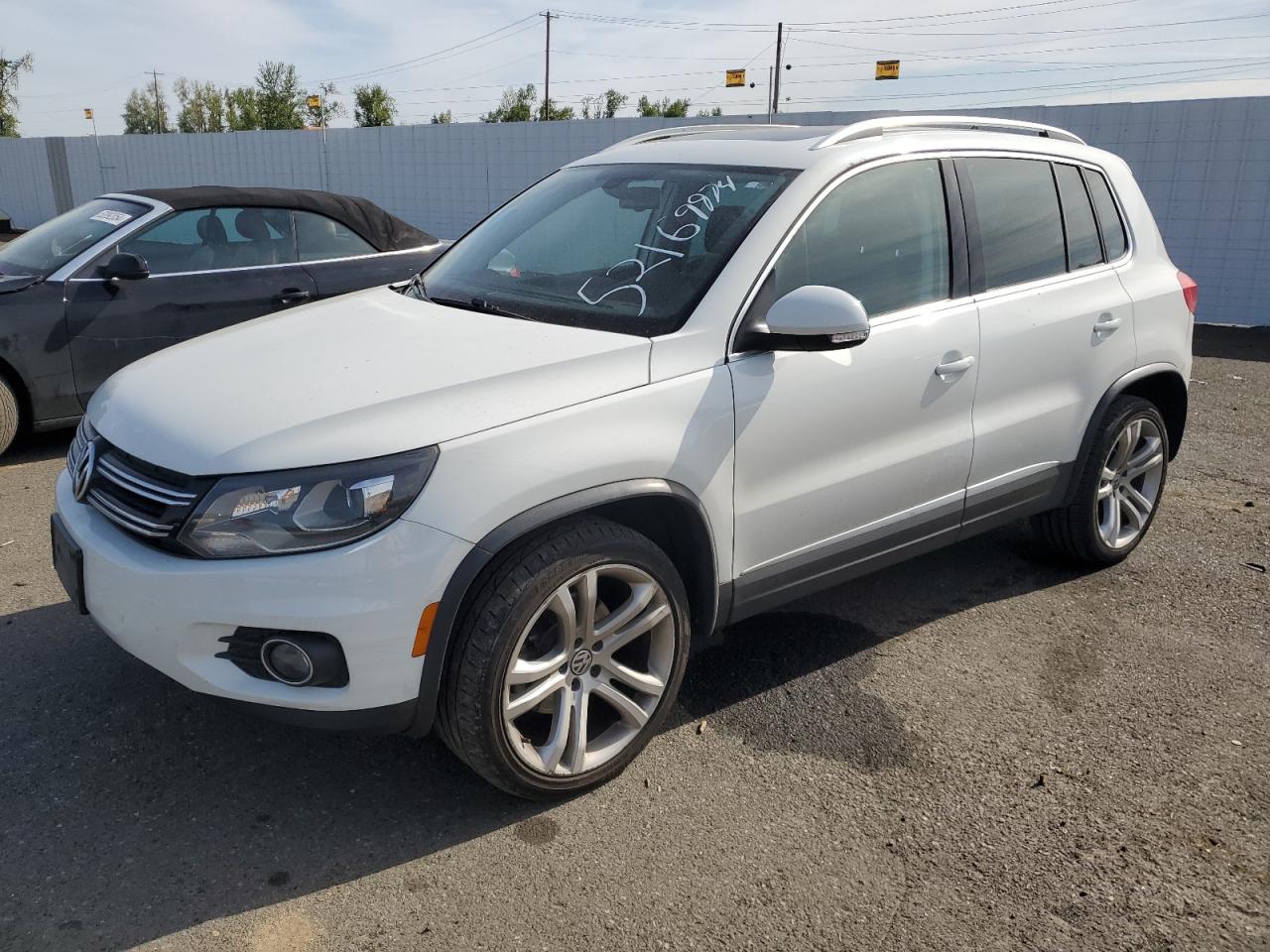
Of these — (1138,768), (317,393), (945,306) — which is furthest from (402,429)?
(1138,768)

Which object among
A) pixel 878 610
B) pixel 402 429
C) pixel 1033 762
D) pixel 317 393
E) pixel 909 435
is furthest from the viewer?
pixel 878 610

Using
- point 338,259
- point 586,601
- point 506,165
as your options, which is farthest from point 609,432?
point 506,165

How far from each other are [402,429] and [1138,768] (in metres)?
2.37

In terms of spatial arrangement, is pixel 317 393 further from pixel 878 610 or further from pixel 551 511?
pixel 878 610

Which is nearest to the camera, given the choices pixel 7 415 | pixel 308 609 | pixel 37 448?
pixel 308 609

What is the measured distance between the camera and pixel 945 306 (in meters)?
3.58

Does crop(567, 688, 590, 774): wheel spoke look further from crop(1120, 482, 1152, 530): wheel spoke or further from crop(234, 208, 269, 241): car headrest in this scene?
crop(234, 208, 269, 241): car headrest

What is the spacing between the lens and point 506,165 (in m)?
18.2

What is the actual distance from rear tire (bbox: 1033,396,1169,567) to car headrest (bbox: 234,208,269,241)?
4.91 m

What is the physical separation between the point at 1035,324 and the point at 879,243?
79 centimetres

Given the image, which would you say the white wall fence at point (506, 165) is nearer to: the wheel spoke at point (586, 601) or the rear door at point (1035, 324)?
the rear door at point (1035, 324)

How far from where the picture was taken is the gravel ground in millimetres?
2488

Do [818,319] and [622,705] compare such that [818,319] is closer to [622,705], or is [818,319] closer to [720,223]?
[720,223]

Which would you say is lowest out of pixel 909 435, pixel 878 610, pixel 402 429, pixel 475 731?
pixel 878 610
